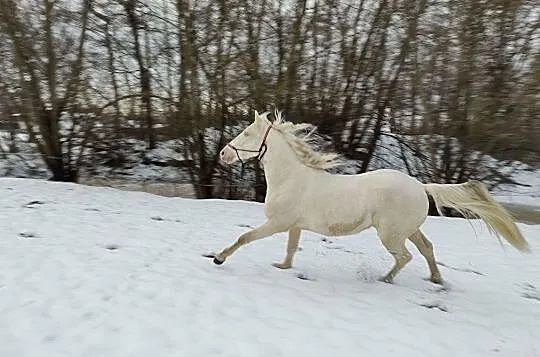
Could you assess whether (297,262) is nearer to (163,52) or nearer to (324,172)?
(324,172)

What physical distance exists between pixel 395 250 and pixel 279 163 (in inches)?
53.3

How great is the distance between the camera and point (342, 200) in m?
4.77

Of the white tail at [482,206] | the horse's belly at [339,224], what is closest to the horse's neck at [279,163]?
the horse's belly at [339,224]

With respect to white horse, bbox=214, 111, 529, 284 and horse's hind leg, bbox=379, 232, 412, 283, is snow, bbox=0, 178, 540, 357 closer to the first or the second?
horse's hind leg, bbox=379, 232, 412, 283

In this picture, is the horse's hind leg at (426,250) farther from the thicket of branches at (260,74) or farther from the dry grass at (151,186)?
the dry grass at (151,186)

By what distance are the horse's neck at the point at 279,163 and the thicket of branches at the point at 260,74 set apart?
661 centimetres

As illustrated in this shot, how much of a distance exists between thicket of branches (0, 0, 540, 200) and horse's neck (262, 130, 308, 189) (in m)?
6.61

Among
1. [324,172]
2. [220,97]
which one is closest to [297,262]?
[324,172]

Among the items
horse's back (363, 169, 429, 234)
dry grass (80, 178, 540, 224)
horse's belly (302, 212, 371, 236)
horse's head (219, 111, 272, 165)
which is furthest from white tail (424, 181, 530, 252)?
dry grass (80, 178, 540, 224)

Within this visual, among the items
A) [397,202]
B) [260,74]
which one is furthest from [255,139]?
[260,74]

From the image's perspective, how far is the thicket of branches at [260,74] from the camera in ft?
37.3

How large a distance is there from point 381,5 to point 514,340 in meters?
9.98

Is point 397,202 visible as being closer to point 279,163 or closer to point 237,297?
point 279,163

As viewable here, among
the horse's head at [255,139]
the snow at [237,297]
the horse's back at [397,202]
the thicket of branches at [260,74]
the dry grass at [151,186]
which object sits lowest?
the dry grass at [151,186]
